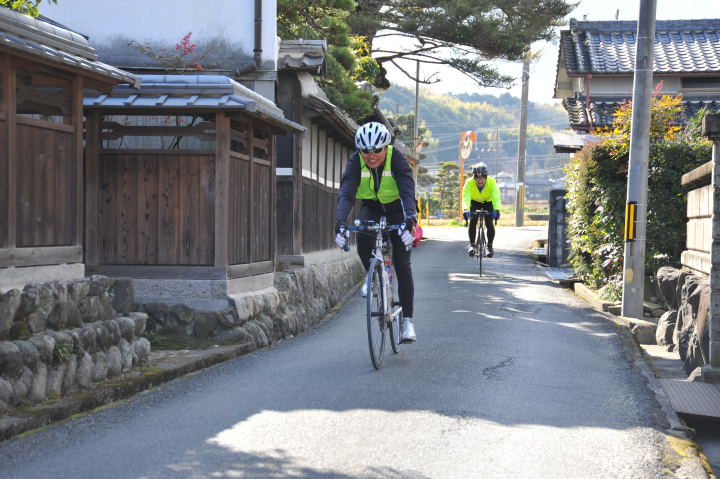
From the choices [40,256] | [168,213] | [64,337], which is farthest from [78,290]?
[168,213]

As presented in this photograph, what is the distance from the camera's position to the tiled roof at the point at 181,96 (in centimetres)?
925

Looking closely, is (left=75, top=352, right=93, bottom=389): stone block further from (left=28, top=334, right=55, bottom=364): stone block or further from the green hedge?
the green hedge

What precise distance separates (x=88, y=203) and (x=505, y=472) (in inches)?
271

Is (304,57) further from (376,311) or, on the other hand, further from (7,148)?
(7,148)

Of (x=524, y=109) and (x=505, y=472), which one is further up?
(x=524, y=109)

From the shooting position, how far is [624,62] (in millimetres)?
24969

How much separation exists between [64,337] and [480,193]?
1149 centimetres

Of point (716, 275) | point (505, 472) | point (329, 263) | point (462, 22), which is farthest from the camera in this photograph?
point (462, 22)

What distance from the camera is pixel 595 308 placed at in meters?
13.0

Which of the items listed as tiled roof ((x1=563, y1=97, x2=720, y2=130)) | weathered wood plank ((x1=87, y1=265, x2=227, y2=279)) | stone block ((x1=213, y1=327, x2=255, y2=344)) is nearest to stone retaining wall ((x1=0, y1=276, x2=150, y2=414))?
stone block ((x1=213, y1=327, x2=255, y2=344))

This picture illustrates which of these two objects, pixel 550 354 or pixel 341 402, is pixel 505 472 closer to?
pixel 341 402

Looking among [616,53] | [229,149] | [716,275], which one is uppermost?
[616,53]

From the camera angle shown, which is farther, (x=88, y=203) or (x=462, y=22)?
(x=462, y=22)

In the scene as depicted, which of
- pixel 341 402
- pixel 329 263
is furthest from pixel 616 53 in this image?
pixel 341 402
